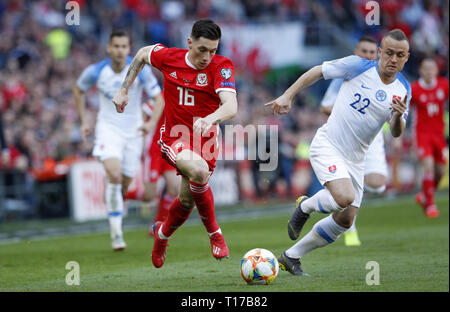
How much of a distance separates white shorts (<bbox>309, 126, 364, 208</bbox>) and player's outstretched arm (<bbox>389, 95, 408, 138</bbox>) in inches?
22.5

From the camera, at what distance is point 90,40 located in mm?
21859

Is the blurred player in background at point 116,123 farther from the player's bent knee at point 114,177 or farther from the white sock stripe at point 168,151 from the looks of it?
the white sock stripe at point 168,151

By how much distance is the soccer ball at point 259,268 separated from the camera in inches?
289

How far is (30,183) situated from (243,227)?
16.0 ft

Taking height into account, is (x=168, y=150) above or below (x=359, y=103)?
below

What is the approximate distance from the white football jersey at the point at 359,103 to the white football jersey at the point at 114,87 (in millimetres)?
3783

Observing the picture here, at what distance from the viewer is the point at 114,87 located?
11.2 m

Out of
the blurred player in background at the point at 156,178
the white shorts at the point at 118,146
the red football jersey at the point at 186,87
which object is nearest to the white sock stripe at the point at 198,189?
the red football jersey at the point at 186,87

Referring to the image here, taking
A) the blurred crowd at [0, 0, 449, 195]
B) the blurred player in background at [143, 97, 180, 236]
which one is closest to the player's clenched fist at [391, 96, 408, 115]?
the blurred player in background at [143, 97, 180, 236]

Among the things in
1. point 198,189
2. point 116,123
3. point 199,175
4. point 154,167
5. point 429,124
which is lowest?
point 154,167

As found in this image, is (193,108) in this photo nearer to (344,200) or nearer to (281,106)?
(281,106)

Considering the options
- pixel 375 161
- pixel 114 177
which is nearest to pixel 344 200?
pixel 375 161

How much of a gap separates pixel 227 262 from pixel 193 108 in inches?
85.5
